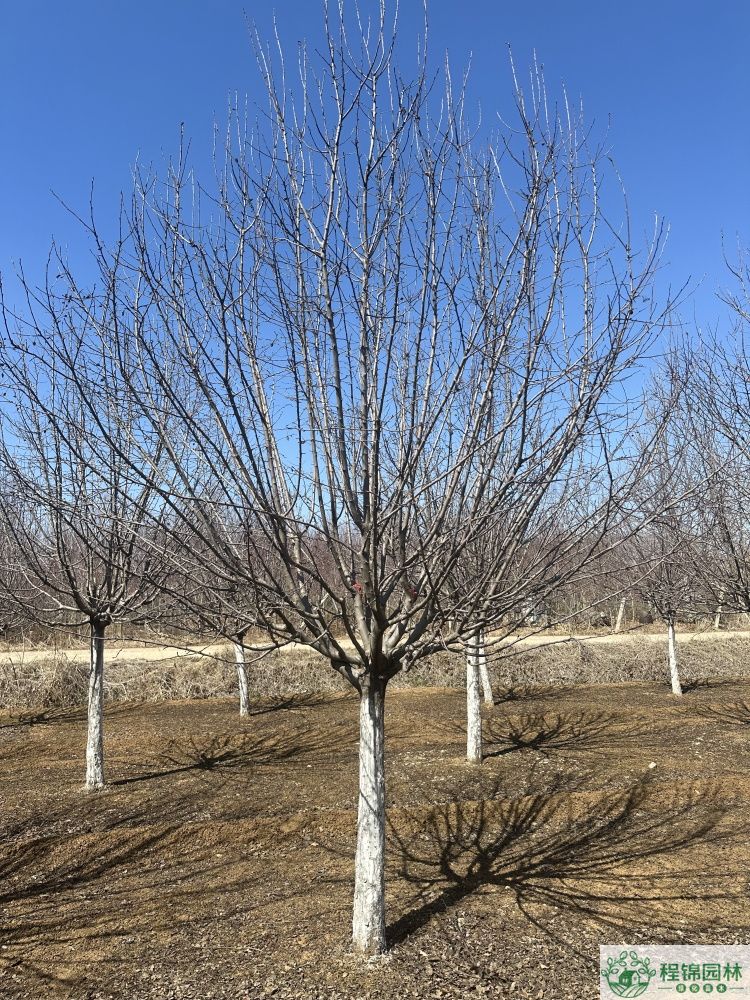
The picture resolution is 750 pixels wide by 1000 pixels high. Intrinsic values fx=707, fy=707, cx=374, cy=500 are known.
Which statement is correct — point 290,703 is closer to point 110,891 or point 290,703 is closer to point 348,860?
point 348,860

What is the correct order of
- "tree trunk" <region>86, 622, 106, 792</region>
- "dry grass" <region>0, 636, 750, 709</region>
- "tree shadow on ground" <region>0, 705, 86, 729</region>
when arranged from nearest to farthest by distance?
"tree trunk" <region>86, 622, 106, 792</region>
"tree shadow on ground" <region>0, 705, 86, 729</region>
"dry grass" <region>0, 636, 750, 709</region>

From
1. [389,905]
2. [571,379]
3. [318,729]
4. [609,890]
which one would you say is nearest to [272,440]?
[571,379]

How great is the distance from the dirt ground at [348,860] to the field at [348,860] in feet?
0.06

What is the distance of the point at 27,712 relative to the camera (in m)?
13.0

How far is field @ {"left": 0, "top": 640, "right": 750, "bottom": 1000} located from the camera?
3854mm

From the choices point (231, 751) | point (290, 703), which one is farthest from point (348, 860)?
point (290, 703)

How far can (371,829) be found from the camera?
3746 millimetres

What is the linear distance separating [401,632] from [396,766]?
5046mm

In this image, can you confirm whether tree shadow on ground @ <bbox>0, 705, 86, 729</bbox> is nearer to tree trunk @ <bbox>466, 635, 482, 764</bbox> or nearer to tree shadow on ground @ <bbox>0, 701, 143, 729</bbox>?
tree shadow on ground @ <bbox>0, 701, 143, 729</bbox>

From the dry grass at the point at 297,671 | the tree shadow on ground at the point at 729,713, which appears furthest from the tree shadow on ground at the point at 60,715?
Result: the tree shadow on ground at the point at 729,713

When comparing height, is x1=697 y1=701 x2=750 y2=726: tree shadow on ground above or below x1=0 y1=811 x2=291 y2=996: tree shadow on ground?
above

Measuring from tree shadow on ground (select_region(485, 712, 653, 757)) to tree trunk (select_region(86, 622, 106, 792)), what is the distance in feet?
14.9

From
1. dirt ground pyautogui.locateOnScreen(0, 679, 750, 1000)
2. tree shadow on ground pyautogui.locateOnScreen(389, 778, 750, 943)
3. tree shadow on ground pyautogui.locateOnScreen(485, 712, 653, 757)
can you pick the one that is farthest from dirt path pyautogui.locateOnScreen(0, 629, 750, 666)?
tree shadow on ground pyautogui.locateOnScreen(389, 778, 750, 943)

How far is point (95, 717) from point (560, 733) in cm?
640
